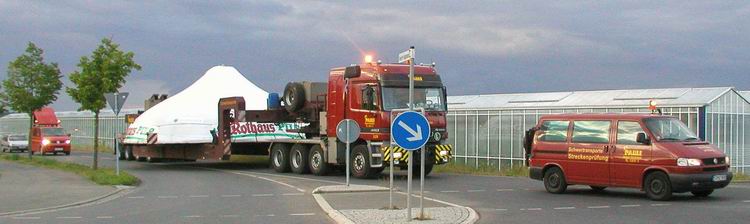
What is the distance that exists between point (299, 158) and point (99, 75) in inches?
268

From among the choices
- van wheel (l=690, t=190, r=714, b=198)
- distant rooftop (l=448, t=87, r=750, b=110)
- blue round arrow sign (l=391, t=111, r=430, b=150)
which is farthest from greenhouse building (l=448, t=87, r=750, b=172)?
blue round arrow sign (l=391, t=111, r=430, b=150)

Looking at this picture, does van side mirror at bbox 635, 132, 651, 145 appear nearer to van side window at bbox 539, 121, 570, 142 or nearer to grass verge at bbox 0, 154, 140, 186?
van side window at bbox 539, 121, 570, 142

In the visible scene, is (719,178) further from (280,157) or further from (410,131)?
(280,157)

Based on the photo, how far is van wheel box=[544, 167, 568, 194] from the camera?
1850 cm

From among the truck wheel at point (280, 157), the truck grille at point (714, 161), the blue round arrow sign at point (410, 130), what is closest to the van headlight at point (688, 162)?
the truck grille at point (714, 161)

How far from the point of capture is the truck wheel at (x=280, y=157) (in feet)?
94.0

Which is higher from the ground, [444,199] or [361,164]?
[361,164]

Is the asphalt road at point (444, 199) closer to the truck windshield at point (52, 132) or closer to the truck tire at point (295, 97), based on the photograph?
the truck tire at point (295, 97)

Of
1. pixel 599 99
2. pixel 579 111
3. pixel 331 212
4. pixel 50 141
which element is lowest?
pixel 331 212

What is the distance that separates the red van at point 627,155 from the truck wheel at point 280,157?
11.4 meters

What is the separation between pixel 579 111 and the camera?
33.1m

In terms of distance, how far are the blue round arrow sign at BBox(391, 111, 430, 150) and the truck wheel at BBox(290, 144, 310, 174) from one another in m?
15.0

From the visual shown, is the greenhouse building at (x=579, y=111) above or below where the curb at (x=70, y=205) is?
above

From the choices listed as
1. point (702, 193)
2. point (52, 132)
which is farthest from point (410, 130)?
point (52, 132)
